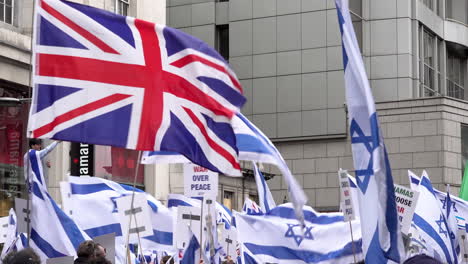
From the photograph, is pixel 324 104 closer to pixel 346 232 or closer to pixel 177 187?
pixel 177 187

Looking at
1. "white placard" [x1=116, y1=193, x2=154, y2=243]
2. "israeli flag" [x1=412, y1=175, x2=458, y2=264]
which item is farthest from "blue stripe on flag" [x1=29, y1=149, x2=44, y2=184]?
"israeli flag" [x1=412, y1=175, x2=458, y2=264]

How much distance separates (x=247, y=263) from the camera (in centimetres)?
1563

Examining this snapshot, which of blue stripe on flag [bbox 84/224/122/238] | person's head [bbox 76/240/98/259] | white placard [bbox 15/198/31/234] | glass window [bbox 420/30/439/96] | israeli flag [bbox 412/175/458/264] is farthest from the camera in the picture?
glass window [bbox 420/30/439/96]

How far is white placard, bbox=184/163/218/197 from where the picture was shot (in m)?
15.9

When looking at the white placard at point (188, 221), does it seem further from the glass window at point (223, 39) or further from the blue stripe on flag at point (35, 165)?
the glass window at point (223, 39)

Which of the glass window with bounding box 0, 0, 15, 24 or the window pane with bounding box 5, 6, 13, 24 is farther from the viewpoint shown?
the window pane with bounding box 5, 6, 13, 24

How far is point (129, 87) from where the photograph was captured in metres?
9.51

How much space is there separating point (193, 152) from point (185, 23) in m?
35.6

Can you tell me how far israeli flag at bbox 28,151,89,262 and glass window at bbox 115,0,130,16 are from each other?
17.5 metres

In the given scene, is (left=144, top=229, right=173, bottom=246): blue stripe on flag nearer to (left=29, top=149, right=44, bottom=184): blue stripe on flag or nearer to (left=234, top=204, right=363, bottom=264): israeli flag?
(left=234, top=204, right=363, bottom=264): israeli flag

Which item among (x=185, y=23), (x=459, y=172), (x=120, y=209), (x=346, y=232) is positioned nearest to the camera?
(x=120, y=209)

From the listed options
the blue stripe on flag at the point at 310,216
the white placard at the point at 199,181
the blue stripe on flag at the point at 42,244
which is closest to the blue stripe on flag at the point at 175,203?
the white placard at the point at 199,181

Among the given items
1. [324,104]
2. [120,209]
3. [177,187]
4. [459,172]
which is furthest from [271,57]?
[120,209]

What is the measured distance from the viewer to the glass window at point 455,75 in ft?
154
